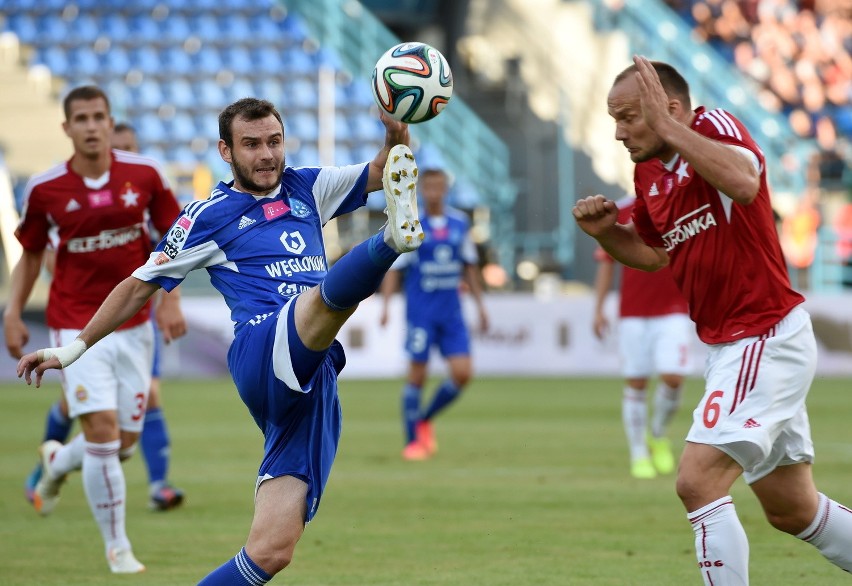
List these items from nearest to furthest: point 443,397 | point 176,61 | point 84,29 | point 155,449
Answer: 1. point 155,449
2. point 443,397
3. point 176,61
4. point 84,29

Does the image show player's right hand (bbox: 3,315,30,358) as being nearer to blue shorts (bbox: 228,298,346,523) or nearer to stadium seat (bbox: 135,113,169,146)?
blue shorts (bbox: 228,298,346,523)

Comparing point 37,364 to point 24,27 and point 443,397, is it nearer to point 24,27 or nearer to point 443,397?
point 443,397

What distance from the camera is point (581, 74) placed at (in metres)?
29.6

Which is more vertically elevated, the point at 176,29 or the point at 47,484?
the point at 176,29

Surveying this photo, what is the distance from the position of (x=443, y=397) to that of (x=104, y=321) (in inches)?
298

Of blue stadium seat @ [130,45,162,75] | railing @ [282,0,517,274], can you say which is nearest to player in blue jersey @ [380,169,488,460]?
railing @ [282,0,517,274]

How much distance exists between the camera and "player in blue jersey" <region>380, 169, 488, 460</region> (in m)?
12.6

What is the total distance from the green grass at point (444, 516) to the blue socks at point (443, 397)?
42cm

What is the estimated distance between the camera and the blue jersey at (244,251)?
5.22 meters

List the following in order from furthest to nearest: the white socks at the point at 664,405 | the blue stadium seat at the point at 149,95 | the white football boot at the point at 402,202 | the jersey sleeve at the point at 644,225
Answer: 1. the blue stadium seat at the point at 149,95
2. the white socks at the point at 664,405
3. the jersey sleeve at the point at 644,225
4. the white football boot at the point at 402,202

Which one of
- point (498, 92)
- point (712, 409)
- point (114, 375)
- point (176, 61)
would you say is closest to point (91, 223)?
point (114, 375)

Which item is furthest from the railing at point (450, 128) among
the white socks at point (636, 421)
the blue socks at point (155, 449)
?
the blue socks at point (155, 449)

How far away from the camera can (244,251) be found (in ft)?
17.2

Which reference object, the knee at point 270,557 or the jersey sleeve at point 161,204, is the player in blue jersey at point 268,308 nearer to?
the knee at point 270,557
